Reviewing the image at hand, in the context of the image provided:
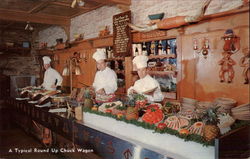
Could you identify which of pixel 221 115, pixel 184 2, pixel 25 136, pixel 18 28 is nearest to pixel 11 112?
pixel 25 136

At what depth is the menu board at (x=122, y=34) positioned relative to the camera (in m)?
4.29

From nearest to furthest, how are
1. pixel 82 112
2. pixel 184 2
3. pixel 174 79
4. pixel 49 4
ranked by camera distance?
pixel 82 112 → pixel 184 2 → pixel 174 79 → pixel 49 4

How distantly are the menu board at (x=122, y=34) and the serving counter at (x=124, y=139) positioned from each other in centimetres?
185

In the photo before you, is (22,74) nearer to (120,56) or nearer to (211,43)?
(120,56)

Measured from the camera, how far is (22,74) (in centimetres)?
521

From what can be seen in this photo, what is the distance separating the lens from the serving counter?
1581 mm

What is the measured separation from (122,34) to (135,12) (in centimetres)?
49

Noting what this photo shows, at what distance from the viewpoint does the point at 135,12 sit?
4.32 meters

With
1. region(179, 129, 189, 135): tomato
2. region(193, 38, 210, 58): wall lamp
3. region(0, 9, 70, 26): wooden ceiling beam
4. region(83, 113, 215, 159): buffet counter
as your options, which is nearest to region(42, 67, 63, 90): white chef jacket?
region(0, 9, 70, 26): wooden ceiling beam

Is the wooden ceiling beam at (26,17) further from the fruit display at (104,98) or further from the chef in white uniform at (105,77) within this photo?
the fruit display at (104,98)

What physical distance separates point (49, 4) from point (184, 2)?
2.96 metres

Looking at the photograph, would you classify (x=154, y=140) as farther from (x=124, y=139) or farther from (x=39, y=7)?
(x=39, y=7)

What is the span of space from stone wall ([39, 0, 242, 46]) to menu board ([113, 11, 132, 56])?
178mm

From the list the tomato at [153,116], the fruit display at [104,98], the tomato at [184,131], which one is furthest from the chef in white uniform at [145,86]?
the tomato at [184,131]
